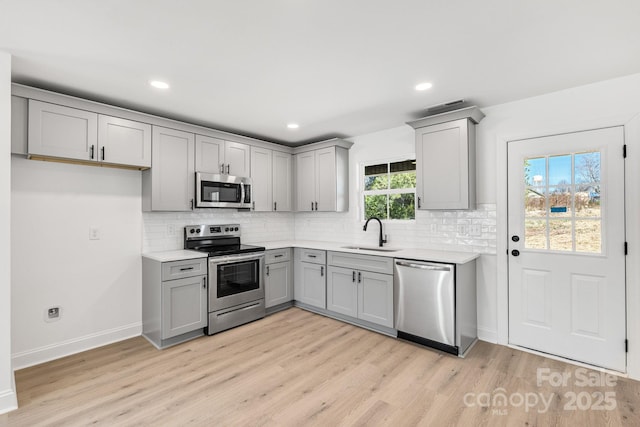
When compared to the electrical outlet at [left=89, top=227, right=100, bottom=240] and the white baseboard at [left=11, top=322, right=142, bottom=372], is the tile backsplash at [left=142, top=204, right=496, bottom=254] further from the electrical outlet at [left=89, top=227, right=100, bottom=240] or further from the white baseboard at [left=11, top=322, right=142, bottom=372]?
the white baseboard at [left=11, top=322, right=142, bottom=372]

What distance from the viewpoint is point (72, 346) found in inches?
117

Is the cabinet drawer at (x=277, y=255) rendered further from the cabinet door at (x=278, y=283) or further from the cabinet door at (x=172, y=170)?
the cabinet door at (x=172, y=170)

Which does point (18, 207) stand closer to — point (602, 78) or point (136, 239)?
point (136, 239)

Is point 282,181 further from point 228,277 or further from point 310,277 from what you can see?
point 228,277

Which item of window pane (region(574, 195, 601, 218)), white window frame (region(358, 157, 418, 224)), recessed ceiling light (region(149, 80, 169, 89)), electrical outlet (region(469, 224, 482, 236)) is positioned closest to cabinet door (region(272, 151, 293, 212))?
white window frame (region(358, 157, 418, 224))

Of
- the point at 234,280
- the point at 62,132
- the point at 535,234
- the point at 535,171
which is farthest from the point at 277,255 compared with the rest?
the point at 535,171

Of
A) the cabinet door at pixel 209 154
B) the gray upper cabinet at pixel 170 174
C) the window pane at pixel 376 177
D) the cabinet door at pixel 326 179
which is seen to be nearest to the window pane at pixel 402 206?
the window pane at pixel 376 177

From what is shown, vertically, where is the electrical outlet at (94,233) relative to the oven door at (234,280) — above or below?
above

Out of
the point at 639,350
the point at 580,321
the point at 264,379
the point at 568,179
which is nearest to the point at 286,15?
the point at 264,379

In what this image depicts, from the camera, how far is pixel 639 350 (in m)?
2.43

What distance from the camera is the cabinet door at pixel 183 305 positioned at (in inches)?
120

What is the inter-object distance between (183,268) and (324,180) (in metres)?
2.19

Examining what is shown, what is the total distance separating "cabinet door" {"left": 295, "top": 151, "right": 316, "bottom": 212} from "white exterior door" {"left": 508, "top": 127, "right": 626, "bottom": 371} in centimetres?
249

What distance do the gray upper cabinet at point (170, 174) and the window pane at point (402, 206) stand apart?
2.49 metres
